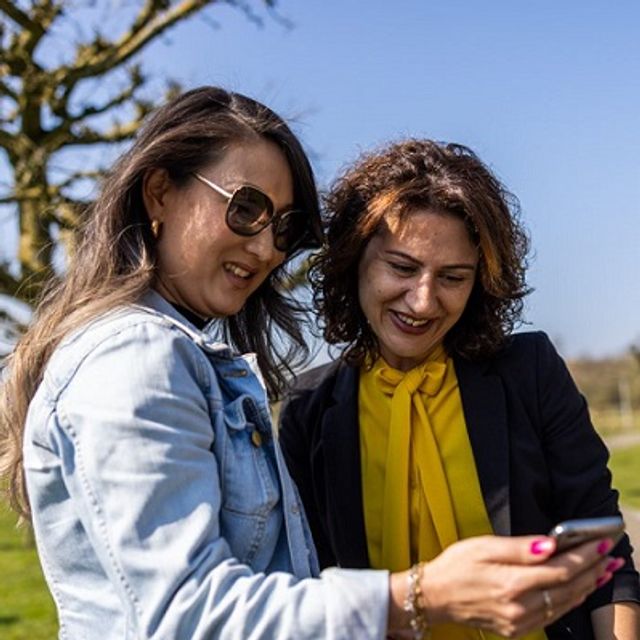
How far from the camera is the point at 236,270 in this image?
2002 mm

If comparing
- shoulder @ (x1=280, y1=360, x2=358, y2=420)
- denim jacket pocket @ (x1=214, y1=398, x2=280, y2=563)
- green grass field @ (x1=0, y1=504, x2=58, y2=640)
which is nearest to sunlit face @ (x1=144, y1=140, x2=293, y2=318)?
denim jacket pocket @ (x1=214, y1=398, x2=280, y2=563)

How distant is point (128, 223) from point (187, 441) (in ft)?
1.98

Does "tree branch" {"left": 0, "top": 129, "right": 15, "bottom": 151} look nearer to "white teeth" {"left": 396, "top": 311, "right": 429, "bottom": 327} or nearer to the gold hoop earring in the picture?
"white teeth" {"left": 396, "top": 311, "right": 429, "bottom": 327}

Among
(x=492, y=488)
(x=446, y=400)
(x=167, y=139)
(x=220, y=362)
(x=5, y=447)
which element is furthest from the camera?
(x=446, y=400)

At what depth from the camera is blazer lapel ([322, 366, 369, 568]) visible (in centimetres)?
265

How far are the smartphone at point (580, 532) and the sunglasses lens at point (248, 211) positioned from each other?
0.86 m

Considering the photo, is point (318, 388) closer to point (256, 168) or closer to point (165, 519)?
point (256, 168)

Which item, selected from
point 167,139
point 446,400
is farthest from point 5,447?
point 446,400

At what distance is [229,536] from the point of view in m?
1.67

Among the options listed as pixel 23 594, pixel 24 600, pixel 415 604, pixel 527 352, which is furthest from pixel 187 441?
pixel 23 594

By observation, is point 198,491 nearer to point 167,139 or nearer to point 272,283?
point 167,139

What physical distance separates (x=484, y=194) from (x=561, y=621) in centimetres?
116

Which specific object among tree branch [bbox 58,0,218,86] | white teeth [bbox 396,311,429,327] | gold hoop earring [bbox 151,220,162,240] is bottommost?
white teeth [bbox 396,311,429,327]

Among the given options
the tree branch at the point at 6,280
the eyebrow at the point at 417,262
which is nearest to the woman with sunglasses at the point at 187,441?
the eyebrow at the point at 417,262
